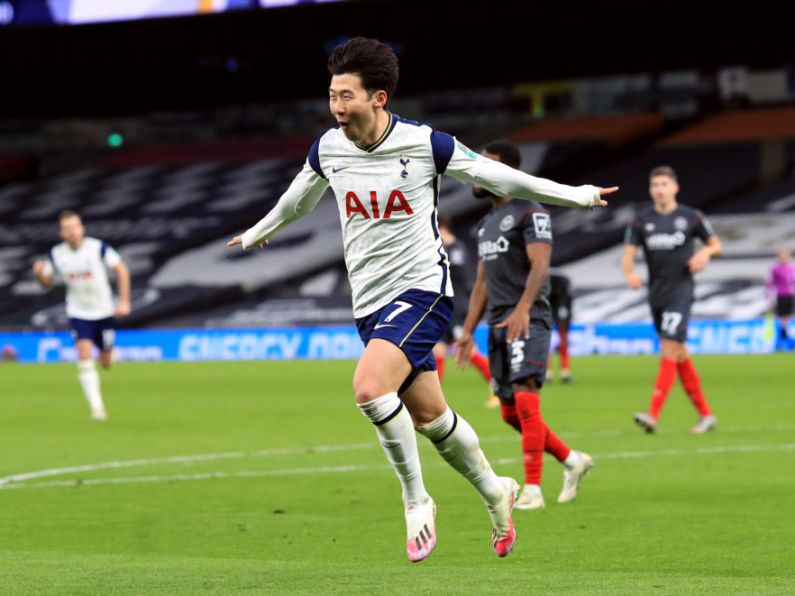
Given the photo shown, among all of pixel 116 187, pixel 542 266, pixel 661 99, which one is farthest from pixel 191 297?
pixel 542 266

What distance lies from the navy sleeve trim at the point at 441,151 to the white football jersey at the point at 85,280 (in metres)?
10.9

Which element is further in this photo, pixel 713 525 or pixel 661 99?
pixel 661 99

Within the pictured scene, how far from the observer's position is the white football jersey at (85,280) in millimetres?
17422

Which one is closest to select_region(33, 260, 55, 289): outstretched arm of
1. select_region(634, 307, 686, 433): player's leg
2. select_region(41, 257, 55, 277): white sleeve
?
select_region(41, 257, 55, 277): white sleeve

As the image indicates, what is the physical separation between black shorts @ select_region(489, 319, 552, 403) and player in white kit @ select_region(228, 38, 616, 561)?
8.37ft

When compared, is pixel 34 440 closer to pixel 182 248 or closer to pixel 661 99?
pixel 182 248

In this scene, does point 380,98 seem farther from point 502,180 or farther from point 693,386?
point 693,386

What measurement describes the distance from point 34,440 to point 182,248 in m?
31.8

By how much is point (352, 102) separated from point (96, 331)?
1123cm

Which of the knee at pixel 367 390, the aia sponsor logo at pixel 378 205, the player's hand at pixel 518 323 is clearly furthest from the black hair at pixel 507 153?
the knee at pixel 367 390

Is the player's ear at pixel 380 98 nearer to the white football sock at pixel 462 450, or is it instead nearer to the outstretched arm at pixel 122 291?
the white football sock at pixel 462 450

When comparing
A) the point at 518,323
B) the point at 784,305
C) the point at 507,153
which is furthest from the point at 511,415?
the point at 784,305

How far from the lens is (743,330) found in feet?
105

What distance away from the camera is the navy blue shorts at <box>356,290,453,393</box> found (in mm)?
6941
